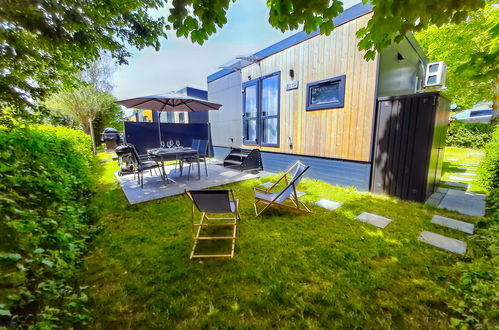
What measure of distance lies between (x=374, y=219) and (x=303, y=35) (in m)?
4.98

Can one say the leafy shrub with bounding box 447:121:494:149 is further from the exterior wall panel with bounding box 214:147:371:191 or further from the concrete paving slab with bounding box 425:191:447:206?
the exterior wall panel with bounding box 214:147:371:191

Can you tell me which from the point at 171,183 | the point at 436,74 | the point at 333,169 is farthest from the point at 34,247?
the point at 436,74

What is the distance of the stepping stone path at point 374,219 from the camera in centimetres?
317

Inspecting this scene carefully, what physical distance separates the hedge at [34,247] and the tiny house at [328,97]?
201 inches

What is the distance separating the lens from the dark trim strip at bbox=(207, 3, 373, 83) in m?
4.38

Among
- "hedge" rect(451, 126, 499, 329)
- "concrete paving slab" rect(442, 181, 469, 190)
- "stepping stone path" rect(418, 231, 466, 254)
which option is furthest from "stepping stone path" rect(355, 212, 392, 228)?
"concrete paving slab" rect(442, 181, 469, 190)

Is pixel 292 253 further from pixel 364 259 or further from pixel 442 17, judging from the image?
pixel 442 17

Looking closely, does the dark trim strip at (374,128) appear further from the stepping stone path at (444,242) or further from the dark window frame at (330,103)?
the stepping stone path at (444,242)

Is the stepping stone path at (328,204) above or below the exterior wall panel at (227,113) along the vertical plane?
below

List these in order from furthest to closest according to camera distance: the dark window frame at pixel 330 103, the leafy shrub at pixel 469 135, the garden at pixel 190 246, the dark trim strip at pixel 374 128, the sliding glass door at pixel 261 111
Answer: the leafy shrub at pixel 469 135, the sliding glass door at pixel 261 111, the dark window frame at pixel 330 103, the dark trim strip at pixel 374 128, the garden at pixel 190 246

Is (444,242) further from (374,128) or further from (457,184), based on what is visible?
(457,184)

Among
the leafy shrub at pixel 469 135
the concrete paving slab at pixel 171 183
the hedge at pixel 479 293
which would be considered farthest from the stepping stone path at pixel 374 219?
the leafy shrub at pixel 469 135

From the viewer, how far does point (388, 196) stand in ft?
14.4

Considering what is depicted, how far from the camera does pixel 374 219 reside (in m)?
3.34
